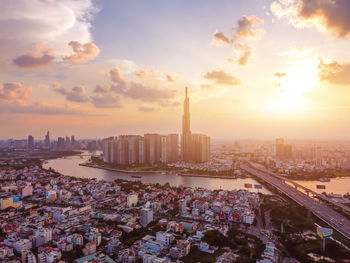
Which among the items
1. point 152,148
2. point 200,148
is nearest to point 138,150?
point 152,148

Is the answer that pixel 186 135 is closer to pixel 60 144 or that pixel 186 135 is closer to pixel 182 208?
pixel 182 208

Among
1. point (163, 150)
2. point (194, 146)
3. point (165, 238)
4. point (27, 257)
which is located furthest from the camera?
point (194, 146)

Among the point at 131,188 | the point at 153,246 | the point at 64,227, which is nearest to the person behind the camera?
the point at 153,246

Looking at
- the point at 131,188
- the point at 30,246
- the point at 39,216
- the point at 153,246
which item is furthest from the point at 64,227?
the point at 131,188

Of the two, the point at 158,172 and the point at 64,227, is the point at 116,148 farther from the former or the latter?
the point at 64,227

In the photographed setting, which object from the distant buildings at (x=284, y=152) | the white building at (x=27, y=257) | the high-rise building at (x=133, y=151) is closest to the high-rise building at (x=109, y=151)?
the high-rise building at (x=133, y=151)

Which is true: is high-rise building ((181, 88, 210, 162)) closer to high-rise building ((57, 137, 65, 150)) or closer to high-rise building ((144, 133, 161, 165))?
high-rise building ((144, 133, 161, 165))

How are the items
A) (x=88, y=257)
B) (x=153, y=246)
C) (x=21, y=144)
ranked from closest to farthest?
(x=88, y=257) → (x=153, y=246) → (x=21, y=144)

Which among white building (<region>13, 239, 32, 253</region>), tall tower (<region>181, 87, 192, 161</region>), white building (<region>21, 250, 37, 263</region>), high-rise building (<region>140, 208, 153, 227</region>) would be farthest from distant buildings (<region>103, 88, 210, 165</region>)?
white building (<region>21, 250, 37, 263</region>)

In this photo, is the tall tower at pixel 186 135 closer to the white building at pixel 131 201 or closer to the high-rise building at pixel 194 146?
the high-rise building at pixel 194 146
